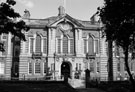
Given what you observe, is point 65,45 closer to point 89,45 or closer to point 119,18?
point 89,45

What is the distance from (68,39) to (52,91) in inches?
858

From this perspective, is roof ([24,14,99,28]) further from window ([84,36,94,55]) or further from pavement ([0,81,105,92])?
pavement ([0,81,105,92])

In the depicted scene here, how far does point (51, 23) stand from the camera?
43.4 m

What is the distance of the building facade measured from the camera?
42.2 m

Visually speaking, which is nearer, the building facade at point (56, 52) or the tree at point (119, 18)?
the tree at point (119, 18)

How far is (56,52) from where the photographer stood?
42.9 m

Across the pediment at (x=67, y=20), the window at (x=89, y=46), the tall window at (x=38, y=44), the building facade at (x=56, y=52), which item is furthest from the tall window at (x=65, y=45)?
the tall window at (x=38, y=44)

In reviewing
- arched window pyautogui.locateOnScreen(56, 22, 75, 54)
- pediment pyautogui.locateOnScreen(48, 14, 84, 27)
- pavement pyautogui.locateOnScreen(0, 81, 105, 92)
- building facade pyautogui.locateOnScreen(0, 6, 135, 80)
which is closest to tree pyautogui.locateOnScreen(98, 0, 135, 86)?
pavement pyautogui.locateOnScreen(0, 81, 105, 92)

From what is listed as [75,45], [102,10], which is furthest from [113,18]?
[75,45]

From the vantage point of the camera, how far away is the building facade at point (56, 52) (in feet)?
138

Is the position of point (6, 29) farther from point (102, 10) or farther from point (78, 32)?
point (78, 32)

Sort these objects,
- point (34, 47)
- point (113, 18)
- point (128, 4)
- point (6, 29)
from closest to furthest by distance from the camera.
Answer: point (6, 29) → point (128, 4) → point (113, 18) → point (34, 47)

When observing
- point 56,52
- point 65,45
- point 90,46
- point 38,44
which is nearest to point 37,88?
point 56,52

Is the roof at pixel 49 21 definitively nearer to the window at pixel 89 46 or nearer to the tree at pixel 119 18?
the window at pixel 89 46
